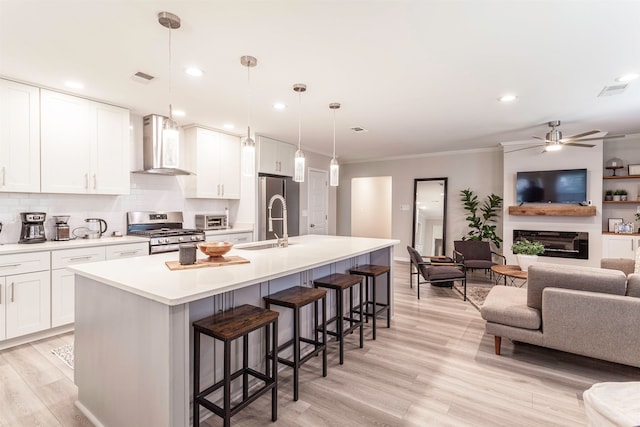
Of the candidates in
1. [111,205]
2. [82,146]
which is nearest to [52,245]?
[111,205]

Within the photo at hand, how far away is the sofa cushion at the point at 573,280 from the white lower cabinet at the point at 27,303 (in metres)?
4.38

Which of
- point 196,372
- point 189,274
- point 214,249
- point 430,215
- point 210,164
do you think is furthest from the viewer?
point 430,215

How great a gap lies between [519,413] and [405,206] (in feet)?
17.6

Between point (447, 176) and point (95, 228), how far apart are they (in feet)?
20.4

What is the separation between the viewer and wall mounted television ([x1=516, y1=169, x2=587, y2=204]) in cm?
507

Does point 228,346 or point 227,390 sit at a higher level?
point 228,346

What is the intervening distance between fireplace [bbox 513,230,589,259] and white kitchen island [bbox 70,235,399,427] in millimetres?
4902

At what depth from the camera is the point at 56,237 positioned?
11.2ft

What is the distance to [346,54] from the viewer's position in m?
2.41

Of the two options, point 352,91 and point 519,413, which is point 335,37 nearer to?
point 352,91

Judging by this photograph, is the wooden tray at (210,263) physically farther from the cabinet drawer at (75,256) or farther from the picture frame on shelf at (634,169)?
the picture frame on shelf at (634,169)

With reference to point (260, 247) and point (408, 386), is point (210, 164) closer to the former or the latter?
point (260, 247)

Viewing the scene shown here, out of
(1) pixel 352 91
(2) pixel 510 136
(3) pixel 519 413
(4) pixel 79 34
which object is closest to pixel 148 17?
(4) pixel 79 34

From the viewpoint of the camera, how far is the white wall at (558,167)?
5.01m
